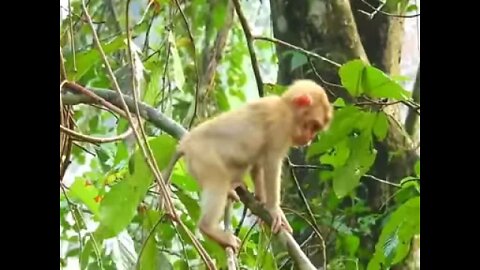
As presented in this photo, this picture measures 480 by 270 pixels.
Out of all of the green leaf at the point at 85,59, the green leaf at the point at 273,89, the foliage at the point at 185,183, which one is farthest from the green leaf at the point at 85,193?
the green leaf at the point at 273,89

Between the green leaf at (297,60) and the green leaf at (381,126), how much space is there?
0.30ft

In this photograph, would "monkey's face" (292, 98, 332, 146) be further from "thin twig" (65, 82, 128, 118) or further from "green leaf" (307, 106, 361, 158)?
"thin twig" (65, 82, 128, 118)

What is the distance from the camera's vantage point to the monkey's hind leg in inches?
31.8

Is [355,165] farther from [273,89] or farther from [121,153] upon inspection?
[121,153]

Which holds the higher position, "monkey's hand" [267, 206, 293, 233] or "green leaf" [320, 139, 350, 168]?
"green leaf" [320, 139, 350, 168]

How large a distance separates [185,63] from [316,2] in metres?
0.17

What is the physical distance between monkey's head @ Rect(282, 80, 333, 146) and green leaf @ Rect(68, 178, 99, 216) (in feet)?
0.72

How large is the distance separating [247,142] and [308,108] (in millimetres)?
73

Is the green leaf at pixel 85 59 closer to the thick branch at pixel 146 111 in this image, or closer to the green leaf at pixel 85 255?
the thick branch at pixel 146 111

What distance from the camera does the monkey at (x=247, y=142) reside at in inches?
31.8

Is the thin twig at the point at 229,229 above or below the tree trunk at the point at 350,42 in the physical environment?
below

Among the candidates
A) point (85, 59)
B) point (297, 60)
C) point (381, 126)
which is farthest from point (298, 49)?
point (85, 59)

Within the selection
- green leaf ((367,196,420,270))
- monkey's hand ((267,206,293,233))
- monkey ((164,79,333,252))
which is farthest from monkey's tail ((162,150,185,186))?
green leaf ((367,196,420,270))
